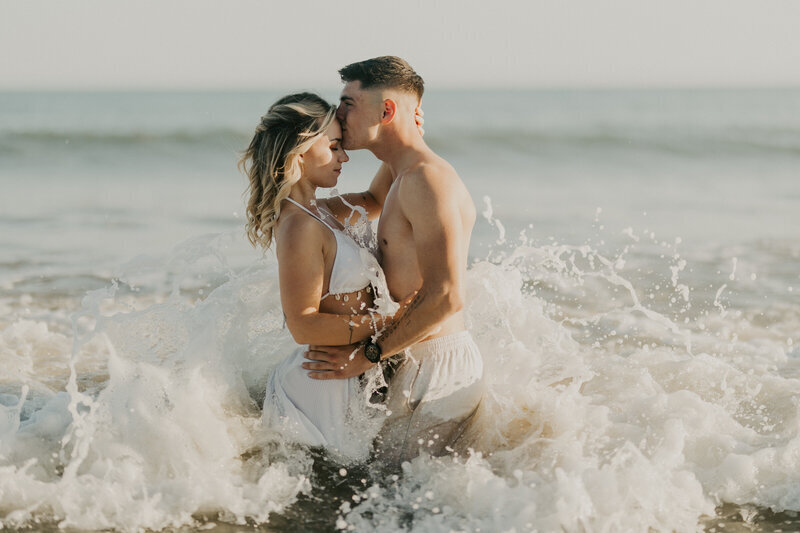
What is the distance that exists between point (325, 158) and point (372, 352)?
1.10 meters

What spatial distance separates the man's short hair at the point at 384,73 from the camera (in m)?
4.75

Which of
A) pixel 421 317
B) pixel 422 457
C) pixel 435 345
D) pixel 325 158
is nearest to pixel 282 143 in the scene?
pixel 325 158

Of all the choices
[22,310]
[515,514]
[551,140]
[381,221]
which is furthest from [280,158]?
[551,140]

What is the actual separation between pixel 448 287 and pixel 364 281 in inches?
19.7

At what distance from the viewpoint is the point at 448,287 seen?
4332 millimetres

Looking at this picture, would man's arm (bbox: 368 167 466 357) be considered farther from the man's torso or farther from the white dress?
the white dress

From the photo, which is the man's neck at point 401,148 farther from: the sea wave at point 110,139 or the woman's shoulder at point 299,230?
the sea wave at point 110,139

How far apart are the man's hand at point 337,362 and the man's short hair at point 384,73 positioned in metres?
1.46


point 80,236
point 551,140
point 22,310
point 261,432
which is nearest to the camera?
point 261,432

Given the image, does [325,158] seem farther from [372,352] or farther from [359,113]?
[372,352]

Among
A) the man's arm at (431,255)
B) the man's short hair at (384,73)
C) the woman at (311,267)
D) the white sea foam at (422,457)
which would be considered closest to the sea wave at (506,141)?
the white sea foam at (422,457)

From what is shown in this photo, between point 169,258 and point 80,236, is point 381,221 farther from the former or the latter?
point 80,236

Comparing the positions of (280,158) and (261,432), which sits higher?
(280,158)

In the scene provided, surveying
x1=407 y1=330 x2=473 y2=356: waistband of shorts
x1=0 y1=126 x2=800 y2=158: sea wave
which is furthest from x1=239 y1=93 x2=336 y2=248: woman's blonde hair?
x1=0 y1=126 x2=800 y2=158: sea wave
